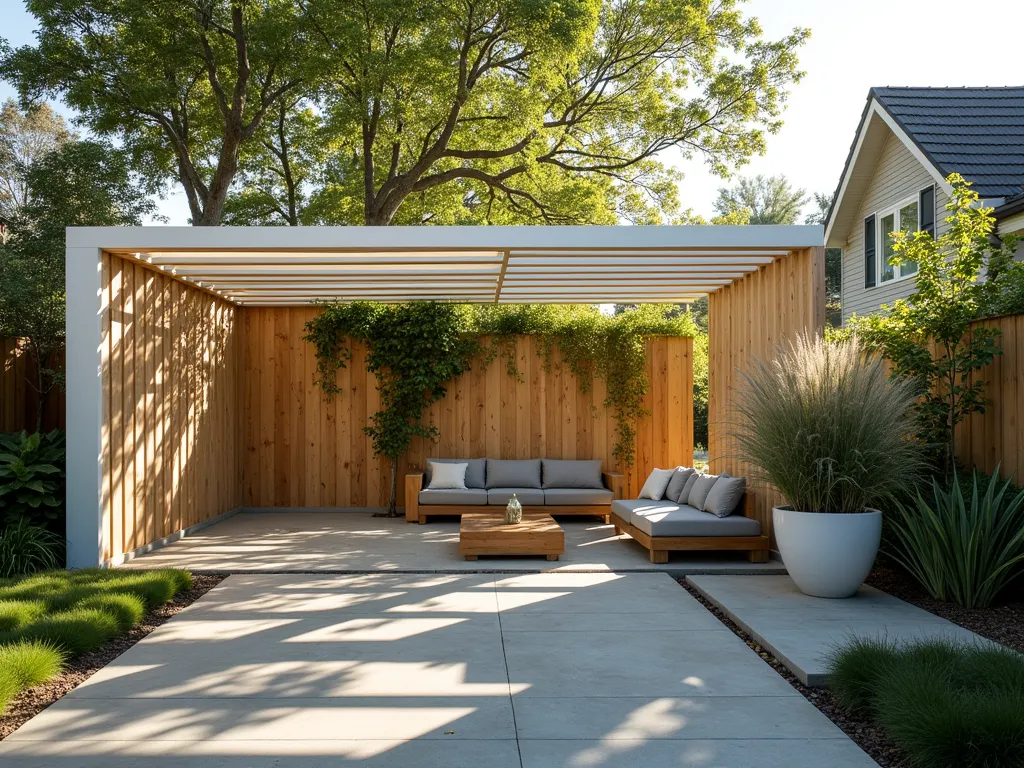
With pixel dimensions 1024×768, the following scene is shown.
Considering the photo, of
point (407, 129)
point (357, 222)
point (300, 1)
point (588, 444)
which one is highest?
point (300, 1)

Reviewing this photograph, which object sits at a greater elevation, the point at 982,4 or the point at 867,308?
the point at 982,4

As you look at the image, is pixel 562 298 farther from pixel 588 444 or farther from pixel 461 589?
pixel 461 589

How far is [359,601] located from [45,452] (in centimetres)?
314

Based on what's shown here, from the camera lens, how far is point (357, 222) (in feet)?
52.3

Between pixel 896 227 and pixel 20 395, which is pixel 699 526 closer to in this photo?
pixel 20 395

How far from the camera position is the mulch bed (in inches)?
134

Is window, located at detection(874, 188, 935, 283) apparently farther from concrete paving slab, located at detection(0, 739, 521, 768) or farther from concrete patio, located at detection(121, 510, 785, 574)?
concrete paving slab, located at detection(0, 739, 521, 768)

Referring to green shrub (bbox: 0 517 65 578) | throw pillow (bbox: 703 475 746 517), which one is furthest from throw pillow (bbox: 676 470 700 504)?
green shrub (bbox: 0 517 65 578)

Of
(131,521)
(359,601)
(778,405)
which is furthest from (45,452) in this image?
(778,405)

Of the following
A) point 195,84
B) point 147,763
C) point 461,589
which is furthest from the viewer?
point 195,84

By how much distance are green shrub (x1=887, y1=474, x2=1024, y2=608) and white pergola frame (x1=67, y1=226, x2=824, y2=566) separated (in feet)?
7.51

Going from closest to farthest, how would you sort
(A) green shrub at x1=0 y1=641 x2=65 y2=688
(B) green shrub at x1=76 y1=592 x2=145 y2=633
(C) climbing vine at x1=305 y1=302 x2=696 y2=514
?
(A) green shrub at x1=0 y1=641 x2=65 y2=688, (B) green shrub at x1=76 y1=592 x2=145 y2=633, (C) climbing vine at x1=305 y1=302 x2=696 y2=514

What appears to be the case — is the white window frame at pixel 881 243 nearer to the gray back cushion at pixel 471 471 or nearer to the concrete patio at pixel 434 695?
the gray back cushion at pixel 471 471

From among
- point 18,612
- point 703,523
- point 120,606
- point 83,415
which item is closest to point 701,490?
point 703,523
